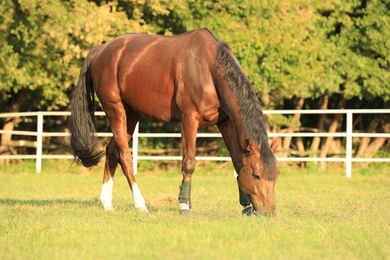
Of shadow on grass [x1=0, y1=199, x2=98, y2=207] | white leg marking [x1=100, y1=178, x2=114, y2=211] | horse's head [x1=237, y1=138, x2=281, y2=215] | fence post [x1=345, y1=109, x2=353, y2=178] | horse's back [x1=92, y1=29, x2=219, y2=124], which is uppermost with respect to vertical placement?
horse's back [x1=92, y1=29, x2=219, y2=124]

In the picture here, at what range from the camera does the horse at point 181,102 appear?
9117 millimetres

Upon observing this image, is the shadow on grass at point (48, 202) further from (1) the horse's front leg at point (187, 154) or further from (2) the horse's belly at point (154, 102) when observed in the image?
(1) the horse's front leg at point (187, 154)

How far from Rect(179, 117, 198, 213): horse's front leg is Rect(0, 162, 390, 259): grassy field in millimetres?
182

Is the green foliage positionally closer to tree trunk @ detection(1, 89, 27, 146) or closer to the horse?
tree trunk @ detection(1, 89, 27, 146)

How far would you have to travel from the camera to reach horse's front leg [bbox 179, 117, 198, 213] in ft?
31.9

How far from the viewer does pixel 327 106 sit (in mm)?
24984

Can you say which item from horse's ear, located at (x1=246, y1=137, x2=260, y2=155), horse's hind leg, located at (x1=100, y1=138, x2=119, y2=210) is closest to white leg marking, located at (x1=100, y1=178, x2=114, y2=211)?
horse's hind leg, located at (x1=100, y1=138, x2=119, y2=210)

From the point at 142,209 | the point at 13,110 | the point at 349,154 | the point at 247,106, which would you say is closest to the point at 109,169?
the point at 142,209

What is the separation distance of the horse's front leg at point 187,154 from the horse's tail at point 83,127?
1.83 metres

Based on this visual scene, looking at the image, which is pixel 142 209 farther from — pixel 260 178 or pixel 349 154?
pixel 349 154

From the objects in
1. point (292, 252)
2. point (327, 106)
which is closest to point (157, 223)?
point (292, 252)

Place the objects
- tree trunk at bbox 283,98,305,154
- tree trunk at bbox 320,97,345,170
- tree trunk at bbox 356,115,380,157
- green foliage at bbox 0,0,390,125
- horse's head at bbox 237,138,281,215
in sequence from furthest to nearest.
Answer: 1. tree trunk at bbox 356,115,380,157
2. tree trunk at bbox 320,97,345,170
3. tree trunk at bbox 283,98,305,154
4. green foliage at bbox 0,0,390,125
5. horse's head at bbox 237,138,281,215

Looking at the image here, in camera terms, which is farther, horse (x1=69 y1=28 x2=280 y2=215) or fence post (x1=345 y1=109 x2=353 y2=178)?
fence post (x1=345 y1=109 x2=353 y2=178)

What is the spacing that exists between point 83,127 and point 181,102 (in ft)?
6.41
